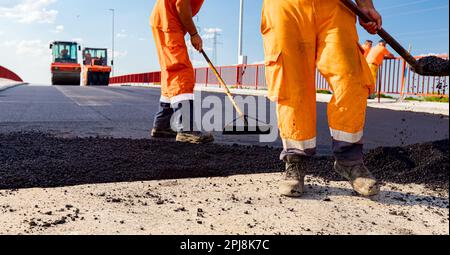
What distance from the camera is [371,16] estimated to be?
246 cm

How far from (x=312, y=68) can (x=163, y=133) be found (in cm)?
239

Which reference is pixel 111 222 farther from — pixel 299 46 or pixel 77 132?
pixel 77 132

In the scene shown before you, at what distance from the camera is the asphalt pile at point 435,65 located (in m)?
2.14

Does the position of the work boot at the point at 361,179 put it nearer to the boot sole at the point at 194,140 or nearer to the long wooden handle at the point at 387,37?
the long wooden handle at the point at 387,37

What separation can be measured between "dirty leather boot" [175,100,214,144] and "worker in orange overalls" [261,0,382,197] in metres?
1.71

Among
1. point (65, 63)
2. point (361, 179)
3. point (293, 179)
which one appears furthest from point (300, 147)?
point (65, 63)

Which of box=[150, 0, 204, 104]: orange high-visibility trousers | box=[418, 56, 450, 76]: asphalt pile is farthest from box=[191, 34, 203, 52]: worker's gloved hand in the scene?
box=[418, 56, 450, 76]: asphalt pile

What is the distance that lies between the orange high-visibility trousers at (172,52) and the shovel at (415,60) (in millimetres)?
1954

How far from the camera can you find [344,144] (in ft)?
7.77

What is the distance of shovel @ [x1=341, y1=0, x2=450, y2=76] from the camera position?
2171 millimetres

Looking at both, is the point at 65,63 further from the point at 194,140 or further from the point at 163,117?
the point at 194,140

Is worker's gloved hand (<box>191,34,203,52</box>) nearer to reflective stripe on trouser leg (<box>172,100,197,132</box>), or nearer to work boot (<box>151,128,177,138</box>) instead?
reflective stripe on trouser leg (<box>172,100,197,132</box>)

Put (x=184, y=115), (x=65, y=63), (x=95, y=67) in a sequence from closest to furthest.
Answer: (x=184, y=115), (x=65, y=63), (x=95, y=67)
